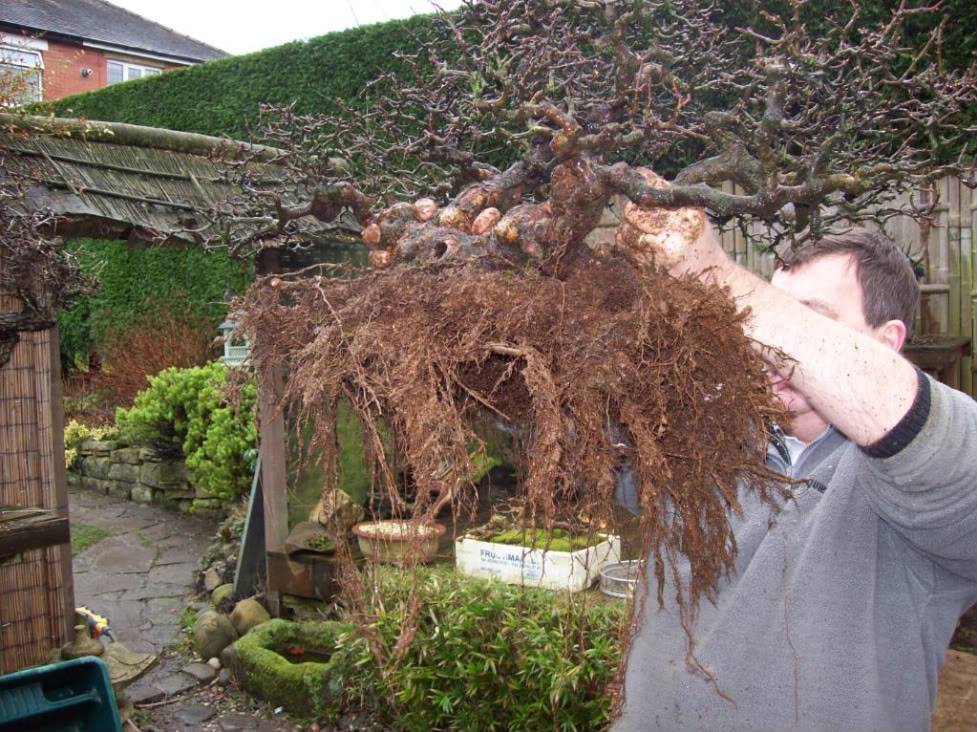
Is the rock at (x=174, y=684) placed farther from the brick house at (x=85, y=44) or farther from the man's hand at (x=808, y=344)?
the brick house at (x=85, y=44)

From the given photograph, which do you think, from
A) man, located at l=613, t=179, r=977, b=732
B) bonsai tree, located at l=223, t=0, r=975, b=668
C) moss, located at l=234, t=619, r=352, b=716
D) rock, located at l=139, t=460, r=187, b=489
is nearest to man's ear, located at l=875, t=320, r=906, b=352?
man, located at l=613, t=179, r=977, b=732

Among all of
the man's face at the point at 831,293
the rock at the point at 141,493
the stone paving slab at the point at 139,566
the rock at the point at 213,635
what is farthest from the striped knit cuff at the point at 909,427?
the rock at the point at 141,493

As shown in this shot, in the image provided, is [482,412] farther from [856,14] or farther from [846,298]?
[856,14]

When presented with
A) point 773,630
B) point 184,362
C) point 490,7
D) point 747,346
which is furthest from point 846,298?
point 184,362

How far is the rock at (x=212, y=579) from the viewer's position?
5.61 metres

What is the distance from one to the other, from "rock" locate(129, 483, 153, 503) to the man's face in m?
7.41

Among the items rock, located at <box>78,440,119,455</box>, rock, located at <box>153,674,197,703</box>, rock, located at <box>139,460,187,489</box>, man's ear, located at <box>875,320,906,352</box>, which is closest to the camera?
man's ear, located at <box>875,320,906,352</box>

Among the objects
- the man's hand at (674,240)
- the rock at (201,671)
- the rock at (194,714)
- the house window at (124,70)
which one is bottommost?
the rock at (194,714)

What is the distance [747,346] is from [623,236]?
27 centimetres

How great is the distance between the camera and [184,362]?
8.67 metres

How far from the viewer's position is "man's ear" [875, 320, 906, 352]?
134 cm

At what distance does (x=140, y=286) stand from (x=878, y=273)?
983 centimetres

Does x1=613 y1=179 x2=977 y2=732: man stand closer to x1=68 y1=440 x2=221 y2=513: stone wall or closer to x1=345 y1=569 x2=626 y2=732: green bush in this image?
x1=345 y1=569 x2=626 y2=732: green bush

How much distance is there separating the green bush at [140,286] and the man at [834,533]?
739cm
